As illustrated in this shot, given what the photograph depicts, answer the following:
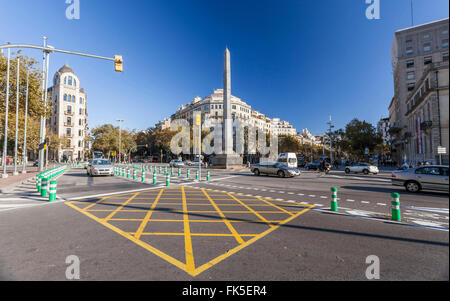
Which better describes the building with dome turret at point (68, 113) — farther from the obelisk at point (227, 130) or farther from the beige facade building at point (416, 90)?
the beige facade building at point (416, 90)

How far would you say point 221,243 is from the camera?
4.27m

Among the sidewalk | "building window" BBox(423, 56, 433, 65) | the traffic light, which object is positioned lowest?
the sidewalk

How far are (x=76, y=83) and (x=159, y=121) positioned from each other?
54.6m

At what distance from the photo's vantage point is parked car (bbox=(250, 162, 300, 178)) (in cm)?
1981

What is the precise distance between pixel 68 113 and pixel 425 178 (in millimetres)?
73708

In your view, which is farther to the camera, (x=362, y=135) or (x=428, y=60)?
(x=362, y=135)

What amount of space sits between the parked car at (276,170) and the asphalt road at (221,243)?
12464mm

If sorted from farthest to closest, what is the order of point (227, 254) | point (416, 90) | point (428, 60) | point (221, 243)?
point (428, 60)
point (416, 90)
point (221, 243)
point (227, 254)

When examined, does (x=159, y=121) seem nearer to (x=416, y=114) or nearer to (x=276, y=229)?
(x=416, y=114)

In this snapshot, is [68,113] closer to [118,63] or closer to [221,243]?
[118,63]

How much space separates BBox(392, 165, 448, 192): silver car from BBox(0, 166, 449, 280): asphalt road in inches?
170

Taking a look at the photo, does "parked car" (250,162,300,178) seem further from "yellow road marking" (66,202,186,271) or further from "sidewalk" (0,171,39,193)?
"sidewalk" (0,171,39,193)

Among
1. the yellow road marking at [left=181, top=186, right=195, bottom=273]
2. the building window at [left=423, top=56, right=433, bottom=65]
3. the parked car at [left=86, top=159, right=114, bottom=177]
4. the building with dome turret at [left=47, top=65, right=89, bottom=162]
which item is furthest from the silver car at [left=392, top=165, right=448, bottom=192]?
the building with dome turret at [left=47, top=65, right=89, bottom=162]

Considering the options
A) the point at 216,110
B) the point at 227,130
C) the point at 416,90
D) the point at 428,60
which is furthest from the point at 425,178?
the point at 216,110
